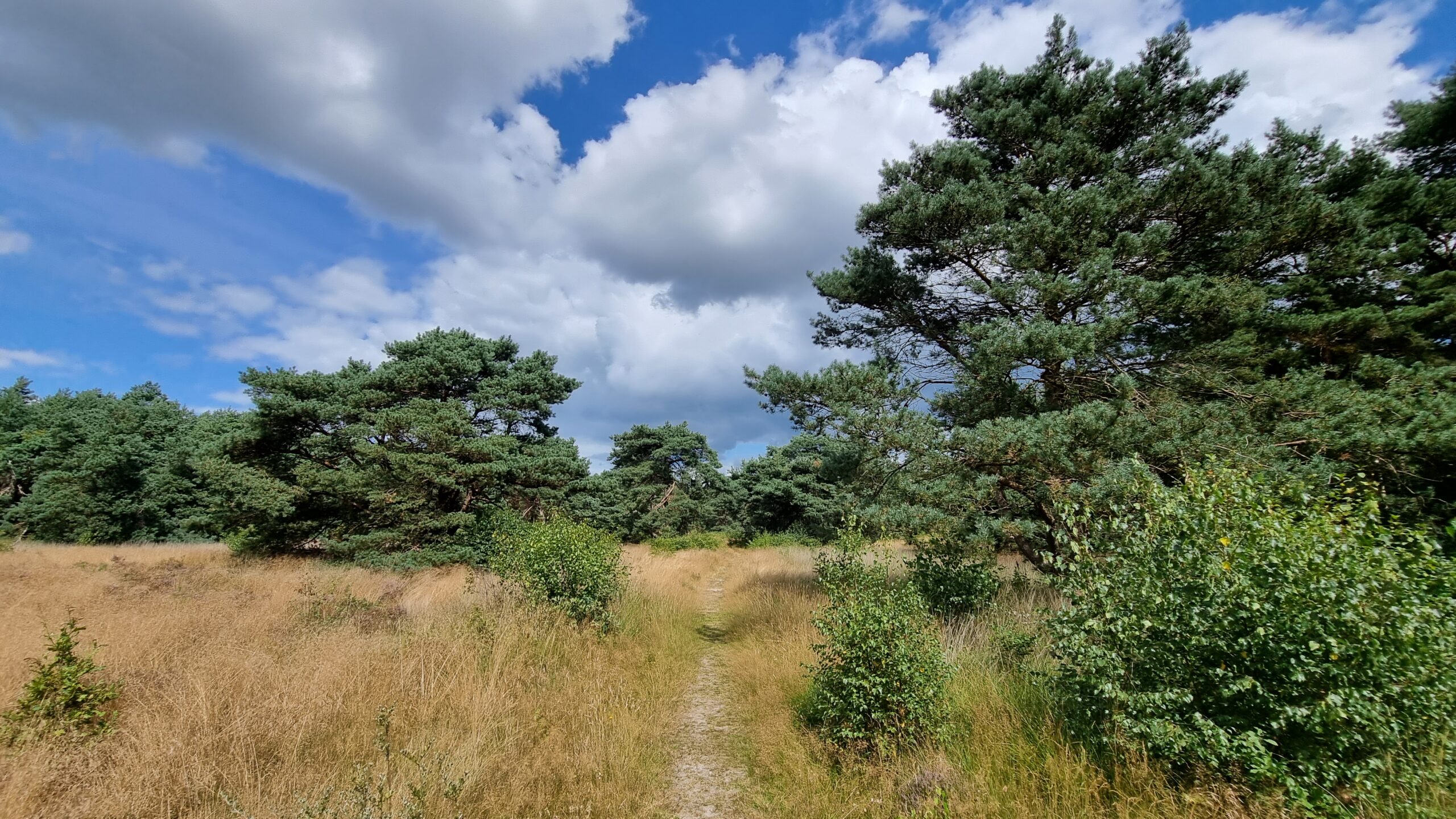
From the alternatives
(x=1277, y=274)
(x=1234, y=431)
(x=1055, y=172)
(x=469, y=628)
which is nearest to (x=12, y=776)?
(x=469, y=628)

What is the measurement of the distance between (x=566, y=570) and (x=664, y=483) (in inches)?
1113

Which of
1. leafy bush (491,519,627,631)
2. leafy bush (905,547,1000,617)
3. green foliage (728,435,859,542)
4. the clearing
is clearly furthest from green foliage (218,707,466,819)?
green foliage (728,435,859,542)

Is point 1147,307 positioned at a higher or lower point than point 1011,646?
higher

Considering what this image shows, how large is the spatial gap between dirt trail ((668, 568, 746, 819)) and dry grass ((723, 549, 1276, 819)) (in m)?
0.24

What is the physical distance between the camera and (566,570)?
8227 millimetres

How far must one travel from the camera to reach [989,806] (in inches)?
131

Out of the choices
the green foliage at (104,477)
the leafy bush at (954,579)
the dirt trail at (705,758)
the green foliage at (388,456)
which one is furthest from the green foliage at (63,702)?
the green foliage at (104,477)

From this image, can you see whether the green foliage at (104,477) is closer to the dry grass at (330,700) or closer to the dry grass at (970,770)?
the dry grass at (330,700)

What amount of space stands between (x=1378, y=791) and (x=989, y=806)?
194cm

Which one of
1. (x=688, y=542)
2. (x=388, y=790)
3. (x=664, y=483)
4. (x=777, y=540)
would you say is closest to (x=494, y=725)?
(x=388, y=790)

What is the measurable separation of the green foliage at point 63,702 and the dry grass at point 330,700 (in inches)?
6.6

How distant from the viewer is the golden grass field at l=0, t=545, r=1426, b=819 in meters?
3.13

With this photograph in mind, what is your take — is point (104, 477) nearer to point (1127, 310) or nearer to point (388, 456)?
point (388, 456)

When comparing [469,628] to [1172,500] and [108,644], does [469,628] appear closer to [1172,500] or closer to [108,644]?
[108,644]
